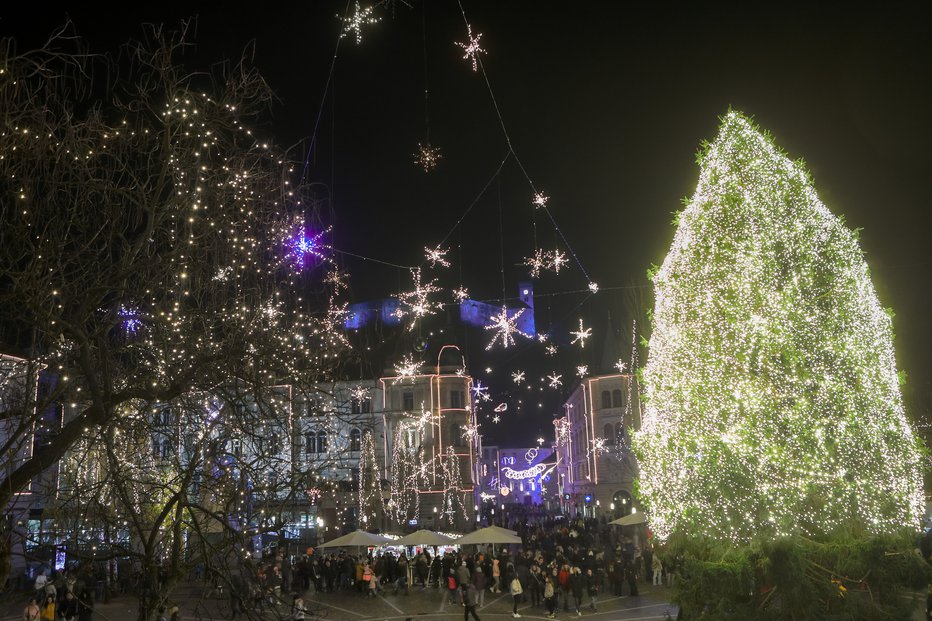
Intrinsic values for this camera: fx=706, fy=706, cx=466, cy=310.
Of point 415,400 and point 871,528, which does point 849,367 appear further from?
point 415,400

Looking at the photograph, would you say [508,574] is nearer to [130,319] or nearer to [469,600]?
[469,600]

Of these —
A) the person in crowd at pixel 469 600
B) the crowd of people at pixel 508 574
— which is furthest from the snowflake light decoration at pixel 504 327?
the person in crowd at pixel 469 600

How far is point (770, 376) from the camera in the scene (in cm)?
1242

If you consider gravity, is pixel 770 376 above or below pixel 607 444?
above

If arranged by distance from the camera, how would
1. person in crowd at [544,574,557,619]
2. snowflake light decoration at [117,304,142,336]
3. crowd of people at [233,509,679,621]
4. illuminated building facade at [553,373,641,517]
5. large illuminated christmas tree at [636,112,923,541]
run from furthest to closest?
illuminated building facade at [553,373,641,517], crowd of people at [233,509,679,621], person in crowd at [544,574,557,619], large illuminated christmas tree at [636,112,923,541], snowflake light decoration at [117,304,142,336]

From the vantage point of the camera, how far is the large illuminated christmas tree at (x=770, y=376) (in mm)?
11930

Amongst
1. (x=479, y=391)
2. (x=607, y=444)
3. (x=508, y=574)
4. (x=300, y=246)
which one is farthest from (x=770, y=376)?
(x=479, y=391)

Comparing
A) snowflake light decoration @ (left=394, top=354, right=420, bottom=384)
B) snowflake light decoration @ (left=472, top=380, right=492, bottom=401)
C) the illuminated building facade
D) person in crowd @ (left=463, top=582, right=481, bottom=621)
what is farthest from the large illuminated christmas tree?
the illuminated building facade

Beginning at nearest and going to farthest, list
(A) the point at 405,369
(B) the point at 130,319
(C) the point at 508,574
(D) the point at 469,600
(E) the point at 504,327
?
1. (B) the point at 130,319
2. (D) the point at 469,600
3. (C) the point at 508,574
4. (E) the point at 504,327
5. (A) the point at 405,369

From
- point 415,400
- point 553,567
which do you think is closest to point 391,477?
point 415,400

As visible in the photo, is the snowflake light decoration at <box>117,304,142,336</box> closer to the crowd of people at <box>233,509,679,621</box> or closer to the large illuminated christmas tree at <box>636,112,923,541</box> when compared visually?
the large illuminated christmas tree at <box>636,112,923,541</box>

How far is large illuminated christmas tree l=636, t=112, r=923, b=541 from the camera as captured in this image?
39.1 ft

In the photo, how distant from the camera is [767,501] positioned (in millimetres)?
11938

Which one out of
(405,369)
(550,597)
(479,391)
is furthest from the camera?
(479,391)
